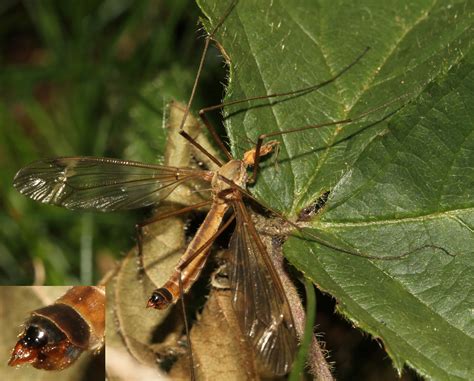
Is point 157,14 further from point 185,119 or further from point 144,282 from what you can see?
point 144,282

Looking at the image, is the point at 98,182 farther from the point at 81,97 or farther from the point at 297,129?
the point at 81,97

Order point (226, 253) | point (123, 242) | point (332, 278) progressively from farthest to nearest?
1. point (123, 242)
2. point (226, 253)
3. point (332, 278)

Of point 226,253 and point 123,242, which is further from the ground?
point 123,242

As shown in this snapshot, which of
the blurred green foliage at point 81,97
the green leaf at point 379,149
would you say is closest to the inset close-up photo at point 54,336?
the blurred green foliage at point 81,97

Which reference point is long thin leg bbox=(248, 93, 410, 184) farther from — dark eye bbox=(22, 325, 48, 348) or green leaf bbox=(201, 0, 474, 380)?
dark eye bbox=(22, 325, 48, 348)

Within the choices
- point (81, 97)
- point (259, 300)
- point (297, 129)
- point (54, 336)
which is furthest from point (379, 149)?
point (81, 97)

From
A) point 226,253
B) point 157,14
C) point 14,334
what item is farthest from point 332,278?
point 157,14
